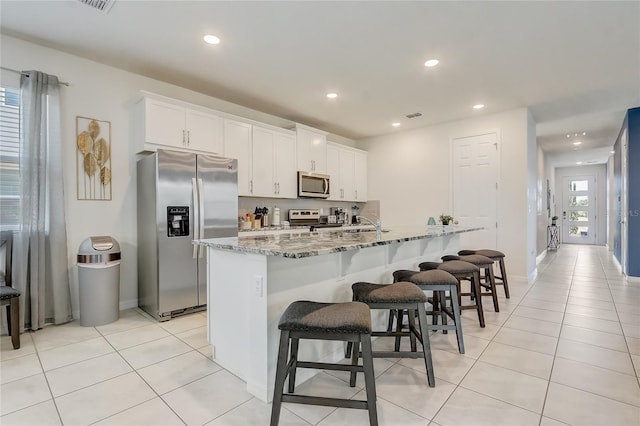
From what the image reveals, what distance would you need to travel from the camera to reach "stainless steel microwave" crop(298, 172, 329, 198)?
200 inches

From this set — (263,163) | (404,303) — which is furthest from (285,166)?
(404,303)

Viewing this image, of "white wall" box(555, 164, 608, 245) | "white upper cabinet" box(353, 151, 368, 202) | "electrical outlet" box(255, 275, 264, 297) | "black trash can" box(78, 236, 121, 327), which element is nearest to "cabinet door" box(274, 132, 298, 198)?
"white upper cabinet" box(353, 151, 368, 202)

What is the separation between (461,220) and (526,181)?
3.70 feet

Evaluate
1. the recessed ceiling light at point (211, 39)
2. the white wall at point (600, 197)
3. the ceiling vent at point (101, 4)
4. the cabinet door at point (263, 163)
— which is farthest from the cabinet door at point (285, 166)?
the white wall at point (600, 197)

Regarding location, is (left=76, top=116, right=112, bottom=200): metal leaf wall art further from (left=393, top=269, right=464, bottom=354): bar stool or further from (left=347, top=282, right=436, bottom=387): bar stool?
(left=393, top=269, right=464, bottom=354): bar stool

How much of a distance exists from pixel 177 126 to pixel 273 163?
1490 millimetres

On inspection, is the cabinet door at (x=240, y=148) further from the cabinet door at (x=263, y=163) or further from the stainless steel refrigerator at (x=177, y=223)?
the stainless steel refrigerator at (x=177, y=223)

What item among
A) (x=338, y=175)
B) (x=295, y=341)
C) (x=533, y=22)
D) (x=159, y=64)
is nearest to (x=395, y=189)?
(x=338, y=175)

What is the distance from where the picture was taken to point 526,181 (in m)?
4.68

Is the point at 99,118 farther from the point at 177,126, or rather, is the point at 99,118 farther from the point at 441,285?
the point at 441,285

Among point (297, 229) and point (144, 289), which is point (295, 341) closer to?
point (144, 289)

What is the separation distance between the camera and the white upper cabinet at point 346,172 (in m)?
5.79

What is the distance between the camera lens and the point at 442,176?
5.55 metres

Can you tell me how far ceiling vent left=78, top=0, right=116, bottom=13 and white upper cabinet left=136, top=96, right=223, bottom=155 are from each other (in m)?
1.02
